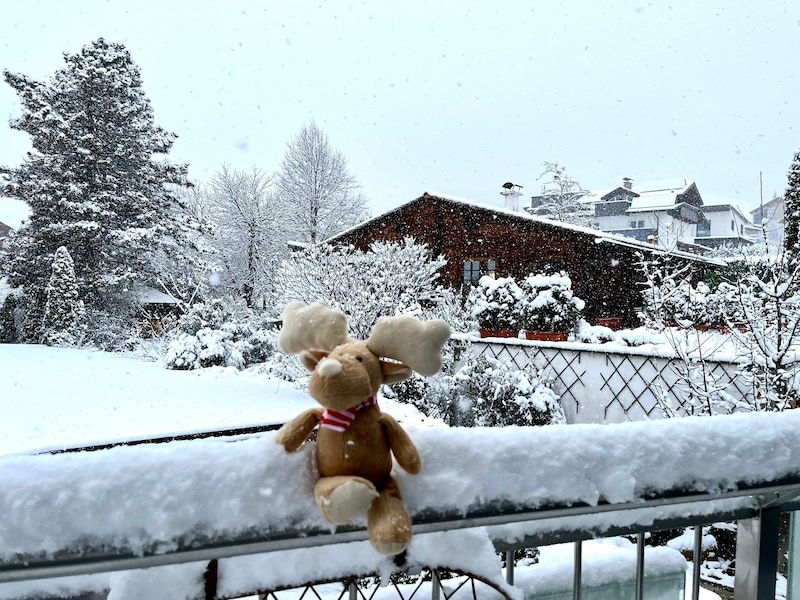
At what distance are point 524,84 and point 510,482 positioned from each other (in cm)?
5826

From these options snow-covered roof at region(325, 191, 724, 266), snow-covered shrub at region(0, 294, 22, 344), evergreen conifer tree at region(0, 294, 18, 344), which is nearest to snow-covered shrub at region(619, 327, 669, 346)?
snow-covered roof at region(325, 191, 724, 266)

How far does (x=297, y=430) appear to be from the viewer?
0.81m

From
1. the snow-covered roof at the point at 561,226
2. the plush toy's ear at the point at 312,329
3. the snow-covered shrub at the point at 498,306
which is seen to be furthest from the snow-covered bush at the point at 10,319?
the plush toy's ear at the point at 312,329

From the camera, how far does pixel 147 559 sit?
2.10ft

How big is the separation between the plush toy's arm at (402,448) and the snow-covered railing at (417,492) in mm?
18

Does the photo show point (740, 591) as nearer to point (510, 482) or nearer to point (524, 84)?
point (510, 482)

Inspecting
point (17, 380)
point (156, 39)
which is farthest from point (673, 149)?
point (17, 380)

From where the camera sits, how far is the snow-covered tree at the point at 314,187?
20.4 metres

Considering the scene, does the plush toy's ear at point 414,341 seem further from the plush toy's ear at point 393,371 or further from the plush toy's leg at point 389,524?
the plush toy's leg at point 389,524

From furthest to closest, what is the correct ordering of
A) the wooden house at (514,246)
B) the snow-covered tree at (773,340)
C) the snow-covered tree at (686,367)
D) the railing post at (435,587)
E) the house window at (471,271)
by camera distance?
the house window at (471,271) < the wooden house at (514,246) < the snow-covered tree at (686,367) < the snow-covered tree at (773,340) < the railing post at (435,587)

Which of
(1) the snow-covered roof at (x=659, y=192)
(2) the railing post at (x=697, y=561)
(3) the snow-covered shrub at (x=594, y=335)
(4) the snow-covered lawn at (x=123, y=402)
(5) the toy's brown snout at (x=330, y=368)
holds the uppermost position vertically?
(1) the snow-covered roof at (x=659, y=192)

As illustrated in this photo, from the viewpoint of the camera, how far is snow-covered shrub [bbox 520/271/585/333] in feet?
29.8

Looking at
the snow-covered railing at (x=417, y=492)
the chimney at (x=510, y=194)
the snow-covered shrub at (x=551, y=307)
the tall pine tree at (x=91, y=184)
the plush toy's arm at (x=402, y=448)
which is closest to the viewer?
the snow-covered railing at (x=417, y=492)

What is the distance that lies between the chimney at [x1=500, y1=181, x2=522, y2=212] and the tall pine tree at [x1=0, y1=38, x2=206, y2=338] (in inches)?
A: 399
